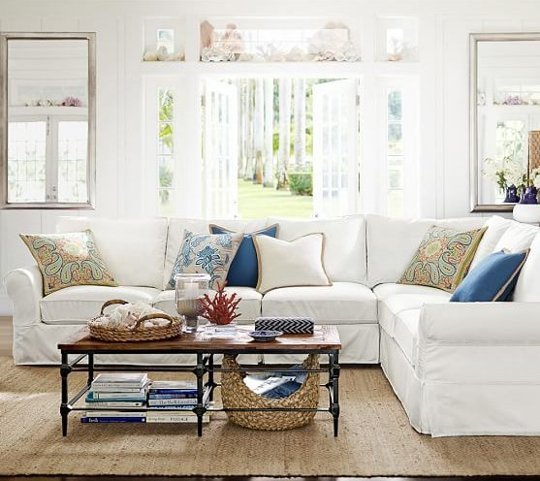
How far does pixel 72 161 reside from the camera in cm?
733

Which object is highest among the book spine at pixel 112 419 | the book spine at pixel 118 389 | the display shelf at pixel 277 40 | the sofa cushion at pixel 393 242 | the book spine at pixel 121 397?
the display shelf at pixel 277 40

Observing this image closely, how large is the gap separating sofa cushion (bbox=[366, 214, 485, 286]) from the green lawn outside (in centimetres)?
642

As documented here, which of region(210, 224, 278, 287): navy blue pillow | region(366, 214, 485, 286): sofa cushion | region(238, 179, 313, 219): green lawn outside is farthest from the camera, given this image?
region(238, 179, 313, 219): green lawn outside

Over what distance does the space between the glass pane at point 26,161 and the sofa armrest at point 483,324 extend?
4.38 meters

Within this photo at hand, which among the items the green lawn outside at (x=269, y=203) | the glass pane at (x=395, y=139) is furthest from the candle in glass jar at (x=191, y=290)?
the green lawn outside at (x=269, y=203)

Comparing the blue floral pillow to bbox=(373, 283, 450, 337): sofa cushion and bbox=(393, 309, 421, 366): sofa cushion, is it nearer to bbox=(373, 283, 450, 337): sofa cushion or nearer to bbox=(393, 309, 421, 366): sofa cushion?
bbox=(373, 283, 450, 337): sofa cushion

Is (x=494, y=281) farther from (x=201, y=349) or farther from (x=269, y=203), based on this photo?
(x=269, y=203)

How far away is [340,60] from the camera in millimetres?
7172

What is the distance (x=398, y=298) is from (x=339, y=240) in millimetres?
1013

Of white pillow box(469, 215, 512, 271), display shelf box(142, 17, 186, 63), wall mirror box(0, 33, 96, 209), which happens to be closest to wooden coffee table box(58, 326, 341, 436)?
white pillow box(469, 215, 512, 271)

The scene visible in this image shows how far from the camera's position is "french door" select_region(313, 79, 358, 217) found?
24.2 ft

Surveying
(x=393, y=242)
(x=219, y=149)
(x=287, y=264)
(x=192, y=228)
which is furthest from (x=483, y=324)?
(x=219, y=149)

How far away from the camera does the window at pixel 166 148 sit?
7301 mm

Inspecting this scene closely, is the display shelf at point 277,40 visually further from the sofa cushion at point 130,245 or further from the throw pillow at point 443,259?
the throw pillow at point 443,259
